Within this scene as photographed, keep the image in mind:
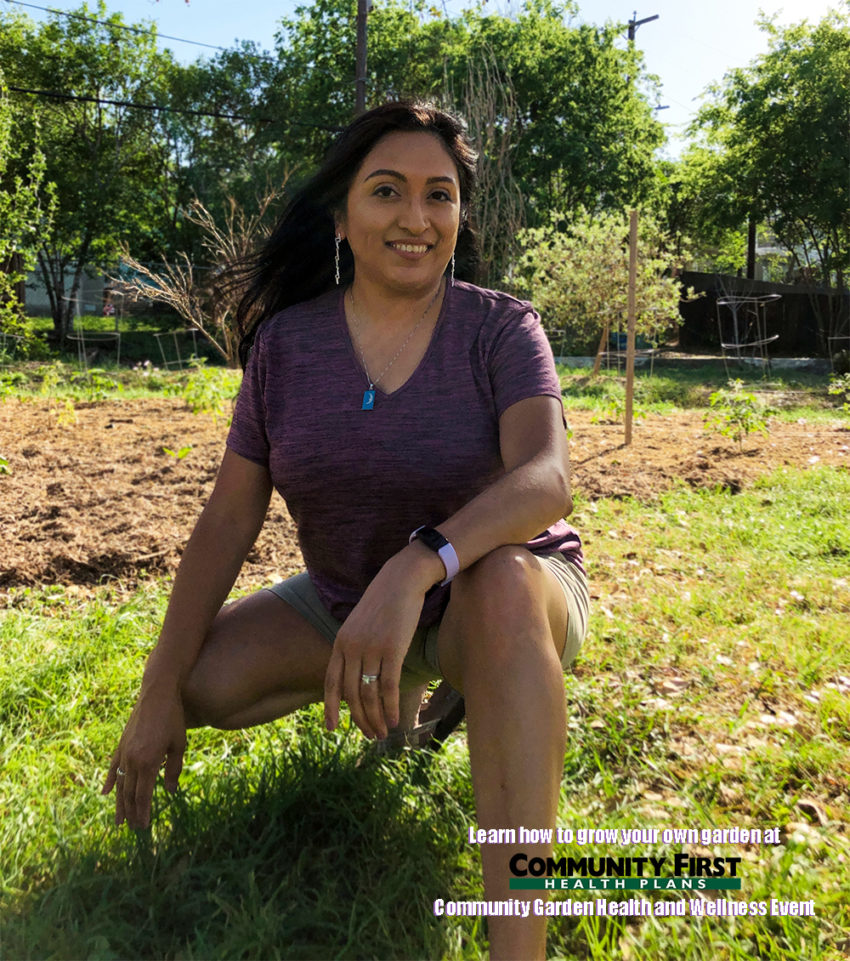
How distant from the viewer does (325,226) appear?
2.19 m

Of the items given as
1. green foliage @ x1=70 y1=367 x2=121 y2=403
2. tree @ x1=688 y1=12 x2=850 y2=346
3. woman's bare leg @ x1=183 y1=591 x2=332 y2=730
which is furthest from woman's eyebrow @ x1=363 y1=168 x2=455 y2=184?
tree @ x1=688 y1=12 x2=850 y2=346

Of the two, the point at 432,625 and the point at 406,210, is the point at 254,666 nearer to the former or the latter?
the point at 432,625

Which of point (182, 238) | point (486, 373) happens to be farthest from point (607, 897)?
point (182, 238)

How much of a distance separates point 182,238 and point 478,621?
78.3 feet

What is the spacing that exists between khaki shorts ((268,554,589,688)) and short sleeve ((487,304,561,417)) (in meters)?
0.35

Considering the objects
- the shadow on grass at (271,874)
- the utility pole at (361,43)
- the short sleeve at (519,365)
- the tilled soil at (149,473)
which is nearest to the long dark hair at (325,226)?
the short sleeve at (519,365)

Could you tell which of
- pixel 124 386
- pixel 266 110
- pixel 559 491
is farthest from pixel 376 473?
pixel 266 110

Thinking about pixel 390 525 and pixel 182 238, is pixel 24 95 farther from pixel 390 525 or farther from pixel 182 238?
pixel 390 525

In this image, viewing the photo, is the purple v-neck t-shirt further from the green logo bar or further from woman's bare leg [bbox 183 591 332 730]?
the green logo bar

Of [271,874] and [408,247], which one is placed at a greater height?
[408,247]

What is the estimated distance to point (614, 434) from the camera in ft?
27.0

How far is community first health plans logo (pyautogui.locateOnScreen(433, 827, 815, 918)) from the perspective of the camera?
173 cm

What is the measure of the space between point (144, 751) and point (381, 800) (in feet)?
1.99

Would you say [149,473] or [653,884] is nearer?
[653,884]
